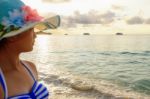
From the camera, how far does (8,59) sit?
2488 millimetres

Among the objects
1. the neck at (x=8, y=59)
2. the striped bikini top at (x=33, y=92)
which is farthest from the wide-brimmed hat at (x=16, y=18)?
the striped bikini top at (x=33, y=92)

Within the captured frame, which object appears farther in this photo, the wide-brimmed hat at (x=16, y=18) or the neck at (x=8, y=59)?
the neck at (x=8, y=59)

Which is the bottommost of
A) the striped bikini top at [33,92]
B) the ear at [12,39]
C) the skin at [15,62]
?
the striped bikini top at [33,92]

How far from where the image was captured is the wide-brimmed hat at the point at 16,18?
7.46 ft

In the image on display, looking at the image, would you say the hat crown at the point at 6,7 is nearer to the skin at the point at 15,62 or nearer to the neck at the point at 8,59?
the skin at the point at 15,62

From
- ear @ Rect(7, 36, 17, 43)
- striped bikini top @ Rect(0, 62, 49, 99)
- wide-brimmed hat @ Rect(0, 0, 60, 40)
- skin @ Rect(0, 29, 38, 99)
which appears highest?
wide-brimmed hat @ Rect(0, 0, 60, 40)

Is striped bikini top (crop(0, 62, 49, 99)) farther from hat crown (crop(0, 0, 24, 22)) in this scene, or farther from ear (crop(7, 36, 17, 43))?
hat crown (crop(0, 0, 24, 22))

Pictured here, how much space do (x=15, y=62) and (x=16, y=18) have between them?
1.23 feet

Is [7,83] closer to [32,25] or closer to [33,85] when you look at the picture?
[33,85]

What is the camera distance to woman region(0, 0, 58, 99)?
2293mm

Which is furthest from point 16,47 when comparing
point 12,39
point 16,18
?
point 16,18

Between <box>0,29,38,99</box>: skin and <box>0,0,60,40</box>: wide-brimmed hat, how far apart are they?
0.08 metres

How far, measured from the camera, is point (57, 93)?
29.8 feet

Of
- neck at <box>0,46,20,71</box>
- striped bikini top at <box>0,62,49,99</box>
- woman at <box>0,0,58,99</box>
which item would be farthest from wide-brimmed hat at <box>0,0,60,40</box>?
striped bikini top at <box>0,62,49,99</box>
